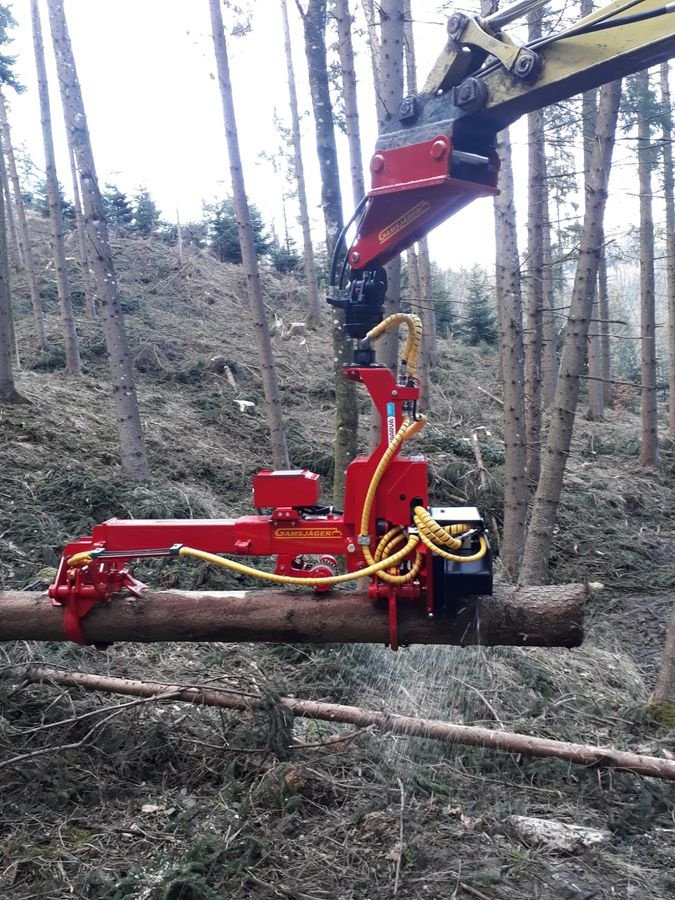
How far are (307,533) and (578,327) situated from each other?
4940 millimetres

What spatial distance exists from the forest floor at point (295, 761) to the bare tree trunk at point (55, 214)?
3.71 metres

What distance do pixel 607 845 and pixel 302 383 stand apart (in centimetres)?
1394

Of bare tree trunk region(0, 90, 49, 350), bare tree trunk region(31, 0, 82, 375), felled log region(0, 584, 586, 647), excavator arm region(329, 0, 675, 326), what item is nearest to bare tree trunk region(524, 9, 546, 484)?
excavator arm region(329, 0, 675, 326)

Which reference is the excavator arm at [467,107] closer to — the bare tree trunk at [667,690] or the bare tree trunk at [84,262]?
the bare tree trunk at [667,690]

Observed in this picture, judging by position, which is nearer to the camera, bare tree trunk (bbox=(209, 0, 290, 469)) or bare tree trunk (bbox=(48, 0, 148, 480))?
bare tree trunk (bbox=(48, 0, 148, 480))

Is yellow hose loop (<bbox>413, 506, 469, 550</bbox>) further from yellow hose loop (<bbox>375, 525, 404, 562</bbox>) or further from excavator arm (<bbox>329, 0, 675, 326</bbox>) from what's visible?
excavator arm (<bbox>329, 0, 675, 326</bbox>)

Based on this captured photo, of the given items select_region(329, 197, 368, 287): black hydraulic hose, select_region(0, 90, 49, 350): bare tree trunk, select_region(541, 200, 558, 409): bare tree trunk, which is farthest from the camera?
select_region(541, 200, 558, 409): bare tree trunk

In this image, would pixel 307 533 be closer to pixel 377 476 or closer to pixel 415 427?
pixel 377 476

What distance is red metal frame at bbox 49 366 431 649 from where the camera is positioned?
3.99 m

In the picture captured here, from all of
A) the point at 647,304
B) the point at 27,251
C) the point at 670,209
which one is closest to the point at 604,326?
the point at 670,209

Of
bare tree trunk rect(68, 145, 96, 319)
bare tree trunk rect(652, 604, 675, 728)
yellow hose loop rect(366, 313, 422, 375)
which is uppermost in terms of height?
bare tree trunk rect(68, 145, 96, 319)

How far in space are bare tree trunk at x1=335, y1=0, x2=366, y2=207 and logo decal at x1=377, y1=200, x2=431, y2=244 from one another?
5.80m

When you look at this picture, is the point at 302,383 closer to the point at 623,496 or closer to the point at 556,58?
the point at 623,496

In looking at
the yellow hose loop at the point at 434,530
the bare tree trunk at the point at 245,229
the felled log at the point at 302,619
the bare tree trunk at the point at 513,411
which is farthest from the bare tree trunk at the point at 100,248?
the yellow hose loop at the point at 434,530
